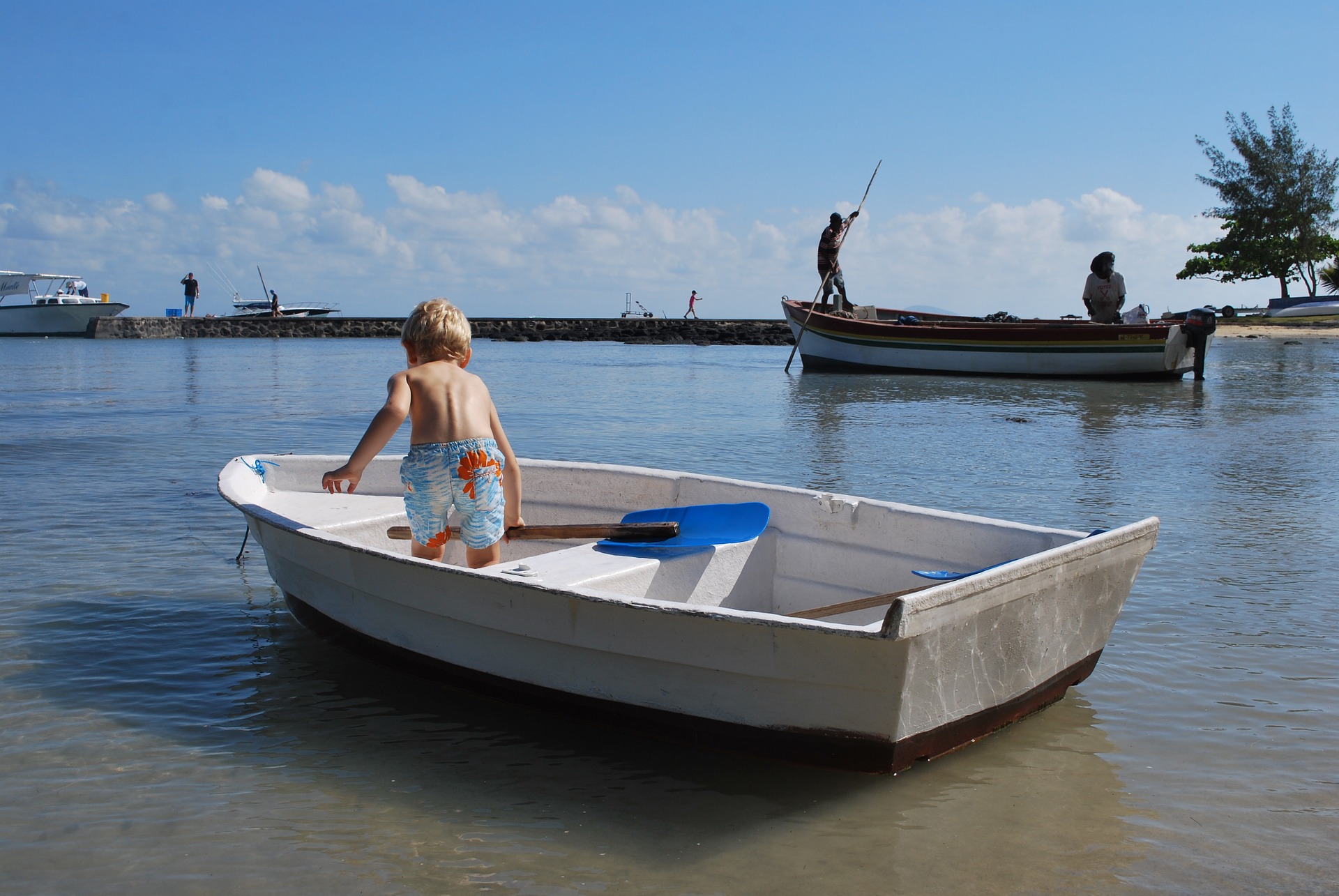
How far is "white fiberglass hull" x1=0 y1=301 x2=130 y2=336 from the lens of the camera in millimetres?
48031

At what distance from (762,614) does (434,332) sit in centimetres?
195

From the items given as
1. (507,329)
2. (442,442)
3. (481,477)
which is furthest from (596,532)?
(507,329)

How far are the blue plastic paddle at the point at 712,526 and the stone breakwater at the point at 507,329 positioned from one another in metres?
40.5

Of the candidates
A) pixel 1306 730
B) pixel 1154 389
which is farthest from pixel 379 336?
pixel 1306 730

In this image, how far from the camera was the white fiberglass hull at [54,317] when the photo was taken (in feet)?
158

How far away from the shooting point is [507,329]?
5400cm

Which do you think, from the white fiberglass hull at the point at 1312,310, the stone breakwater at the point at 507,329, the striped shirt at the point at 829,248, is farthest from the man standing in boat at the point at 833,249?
the white fiberglass hull at the point at 1312,310

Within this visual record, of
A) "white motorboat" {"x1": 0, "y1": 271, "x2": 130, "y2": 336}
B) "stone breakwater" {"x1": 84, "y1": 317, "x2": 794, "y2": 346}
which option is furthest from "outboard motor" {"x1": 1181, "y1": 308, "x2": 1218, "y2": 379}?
"white motorboat" {"x1": 0, "y1": 271, "x2": 130, "y2": 336}

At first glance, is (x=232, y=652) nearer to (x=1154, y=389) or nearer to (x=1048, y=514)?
(x=1048, y=514)

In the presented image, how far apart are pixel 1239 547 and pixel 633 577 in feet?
14.6

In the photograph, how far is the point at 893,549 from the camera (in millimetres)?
4426

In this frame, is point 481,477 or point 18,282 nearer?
point 481,477

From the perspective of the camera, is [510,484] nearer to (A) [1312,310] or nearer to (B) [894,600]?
(B) [894,600]

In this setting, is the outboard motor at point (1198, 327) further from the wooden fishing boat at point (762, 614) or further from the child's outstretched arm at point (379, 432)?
the child's outstretched arm at point (379, 432)
